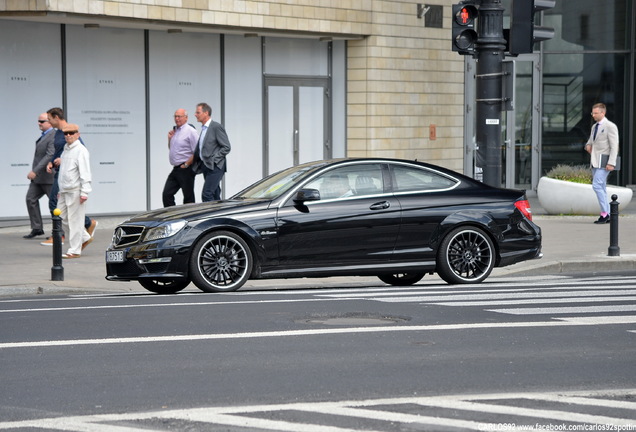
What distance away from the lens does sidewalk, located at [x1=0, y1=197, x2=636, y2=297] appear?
548 inches

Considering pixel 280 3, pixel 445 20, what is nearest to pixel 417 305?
pixel 280 3

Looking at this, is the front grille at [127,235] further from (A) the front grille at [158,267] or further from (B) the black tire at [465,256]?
(B) the black tire at [465,256]

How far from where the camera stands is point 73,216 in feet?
54.4

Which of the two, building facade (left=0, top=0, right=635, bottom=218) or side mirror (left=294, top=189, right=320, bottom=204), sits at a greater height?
building facade (left=0, top=0, right=635, bottom=218)

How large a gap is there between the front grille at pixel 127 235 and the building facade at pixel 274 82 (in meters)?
7.72

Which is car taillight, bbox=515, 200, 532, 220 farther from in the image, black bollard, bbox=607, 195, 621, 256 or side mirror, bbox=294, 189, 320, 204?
black bollard, bbox=607, 195, 621, 256

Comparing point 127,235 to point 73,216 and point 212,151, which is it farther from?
point 212,151

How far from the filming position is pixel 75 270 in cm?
1533

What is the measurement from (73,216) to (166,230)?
4418mm

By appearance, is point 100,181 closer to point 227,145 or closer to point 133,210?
point 133,210

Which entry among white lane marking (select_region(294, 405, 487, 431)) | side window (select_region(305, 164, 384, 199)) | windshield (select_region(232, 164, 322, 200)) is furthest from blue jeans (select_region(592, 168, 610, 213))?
white lane marking (select_region(294, 405, 487, 431))

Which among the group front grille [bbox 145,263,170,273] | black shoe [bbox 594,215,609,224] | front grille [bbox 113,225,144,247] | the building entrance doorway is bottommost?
black shoe [bbox 594,215,609,224]

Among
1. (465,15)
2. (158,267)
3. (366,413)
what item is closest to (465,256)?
(158,267)

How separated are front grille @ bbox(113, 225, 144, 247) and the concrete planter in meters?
12.1
